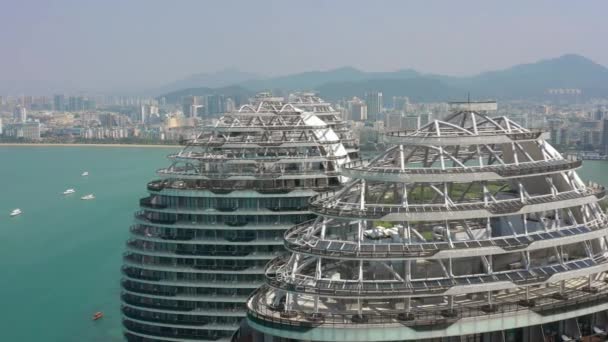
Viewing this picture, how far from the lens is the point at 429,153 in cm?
2947

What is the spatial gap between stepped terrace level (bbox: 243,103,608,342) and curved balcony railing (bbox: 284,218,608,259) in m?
0.04

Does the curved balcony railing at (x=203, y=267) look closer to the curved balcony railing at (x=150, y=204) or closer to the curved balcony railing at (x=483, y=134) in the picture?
the curved balcony railing at (x=150, y=204)

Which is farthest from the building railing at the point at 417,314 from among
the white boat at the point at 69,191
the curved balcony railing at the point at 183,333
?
the white boat at the point at 69,191

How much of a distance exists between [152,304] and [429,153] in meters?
17.9

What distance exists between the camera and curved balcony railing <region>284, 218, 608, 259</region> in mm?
22547

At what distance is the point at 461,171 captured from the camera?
2425 cm

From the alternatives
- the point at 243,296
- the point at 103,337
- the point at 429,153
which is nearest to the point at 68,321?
the point at 103,337

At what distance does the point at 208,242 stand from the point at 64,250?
127 ft

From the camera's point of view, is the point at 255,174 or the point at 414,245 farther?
the point at 255,174

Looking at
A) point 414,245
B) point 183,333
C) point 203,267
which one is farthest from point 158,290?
point 414,245

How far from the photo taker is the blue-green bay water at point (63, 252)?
51.1 m

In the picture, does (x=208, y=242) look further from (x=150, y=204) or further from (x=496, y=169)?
(x=496, y=169)

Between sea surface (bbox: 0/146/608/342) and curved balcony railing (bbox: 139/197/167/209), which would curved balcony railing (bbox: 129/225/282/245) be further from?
sea surface (bbox: 0/146/608/342)

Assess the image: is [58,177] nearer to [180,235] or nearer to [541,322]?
[180,235]
